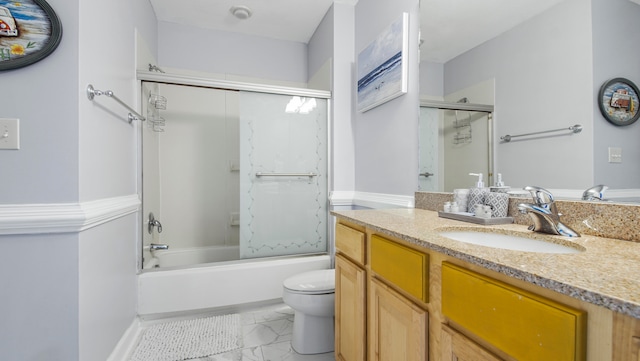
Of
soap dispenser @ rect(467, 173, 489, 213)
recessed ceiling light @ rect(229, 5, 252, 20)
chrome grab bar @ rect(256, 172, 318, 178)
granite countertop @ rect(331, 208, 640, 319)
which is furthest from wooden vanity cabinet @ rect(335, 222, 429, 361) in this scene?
recessed ceiling light @ rect(229, 5, 252, 20)

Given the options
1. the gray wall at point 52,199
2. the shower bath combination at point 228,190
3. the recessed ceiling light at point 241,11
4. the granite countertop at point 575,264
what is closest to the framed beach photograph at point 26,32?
the gray wall at point 52,199

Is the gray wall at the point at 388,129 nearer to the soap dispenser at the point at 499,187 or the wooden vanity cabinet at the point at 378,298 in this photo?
the soap dispenser at the point at 499,187

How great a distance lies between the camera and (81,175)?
116 centimetres

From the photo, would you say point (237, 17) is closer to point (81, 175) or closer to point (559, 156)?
point (81, 175)

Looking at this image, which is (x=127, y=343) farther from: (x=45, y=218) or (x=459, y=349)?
(x=459, y=349)

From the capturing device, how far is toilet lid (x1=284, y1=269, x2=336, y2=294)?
159 centimetres

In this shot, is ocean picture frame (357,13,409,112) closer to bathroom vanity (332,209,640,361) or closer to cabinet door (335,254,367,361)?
bathroom vanity (332,209,640,361)

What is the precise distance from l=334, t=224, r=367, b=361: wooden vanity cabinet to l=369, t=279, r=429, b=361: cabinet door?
0.19 feet

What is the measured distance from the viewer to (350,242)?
1258mm

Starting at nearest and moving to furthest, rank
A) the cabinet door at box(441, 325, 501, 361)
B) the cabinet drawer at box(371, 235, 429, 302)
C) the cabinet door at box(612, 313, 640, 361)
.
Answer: the cabinet door at box(612, 313, 640, 361) < the cabinet door at box(441, 325, 501, 361) < the cabinet drawer at box(371, 235, 429, 302)

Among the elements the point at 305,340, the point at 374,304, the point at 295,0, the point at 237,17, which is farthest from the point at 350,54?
the point at 305,340

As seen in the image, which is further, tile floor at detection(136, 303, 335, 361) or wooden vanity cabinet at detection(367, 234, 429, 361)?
tile floor at detection(136, 303, 335, 361)

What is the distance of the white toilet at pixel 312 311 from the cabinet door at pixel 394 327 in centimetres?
53

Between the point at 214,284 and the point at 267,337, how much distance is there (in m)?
0.56
